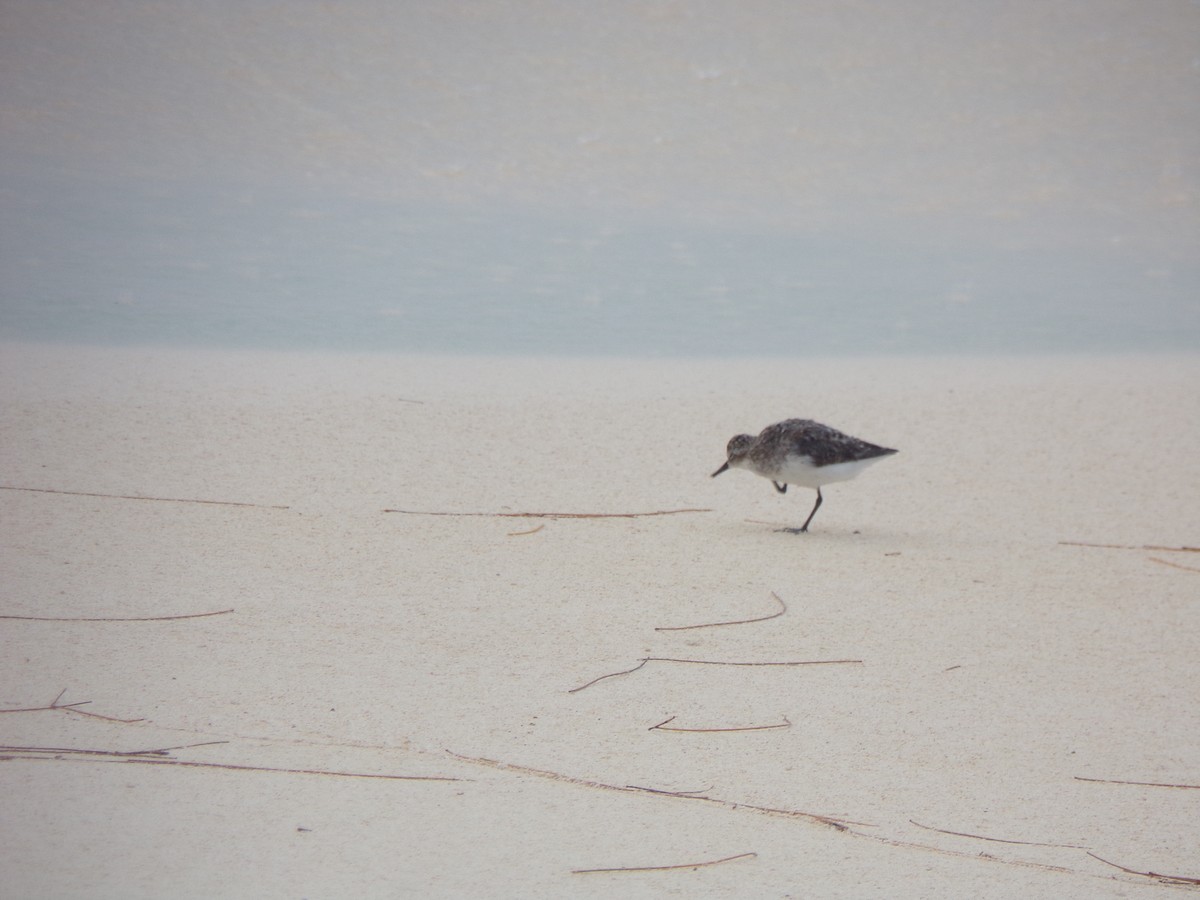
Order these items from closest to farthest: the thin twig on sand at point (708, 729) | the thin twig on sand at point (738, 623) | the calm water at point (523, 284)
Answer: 1. the thin twig on sand at point (708, 729)
2. the thin twig on sand at point (738, 623)
3. the calm water at point (523, 284)

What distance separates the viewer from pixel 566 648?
367 centimetres

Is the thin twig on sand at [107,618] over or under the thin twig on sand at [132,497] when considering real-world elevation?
under

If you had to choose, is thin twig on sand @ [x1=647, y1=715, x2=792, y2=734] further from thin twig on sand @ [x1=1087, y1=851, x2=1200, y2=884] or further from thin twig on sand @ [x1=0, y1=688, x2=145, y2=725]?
thin twig on sand @ [x1=0, y1=688, x2=145, y2=725]

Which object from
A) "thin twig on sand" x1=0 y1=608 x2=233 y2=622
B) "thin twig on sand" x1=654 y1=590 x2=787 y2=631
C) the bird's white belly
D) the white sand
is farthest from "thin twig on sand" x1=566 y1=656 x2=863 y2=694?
the bird's white belly

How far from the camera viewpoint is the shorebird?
5.10m

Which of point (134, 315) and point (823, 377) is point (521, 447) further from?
point (134, 315)

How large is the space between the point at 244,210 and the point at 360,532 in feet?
30.5

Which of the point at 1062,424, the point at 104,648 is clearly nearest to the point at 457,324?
the point at 1062,424

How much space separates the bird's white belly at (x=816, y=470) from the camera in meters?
5.12

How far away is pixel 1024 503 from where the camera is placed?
5.89m

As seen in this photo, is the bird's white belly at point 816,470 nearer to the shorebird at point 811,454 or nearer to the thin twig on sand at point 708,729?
the shorebird at point 811,454

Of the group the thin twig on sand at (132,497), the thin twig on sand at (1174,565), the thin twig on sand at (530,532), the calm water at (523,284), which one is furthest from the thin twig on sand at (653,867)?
the calm water at (523,284)

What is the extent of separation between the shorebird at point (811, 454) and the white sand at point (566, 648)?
27 cm

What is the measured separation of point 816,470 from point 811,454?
0.08 m
